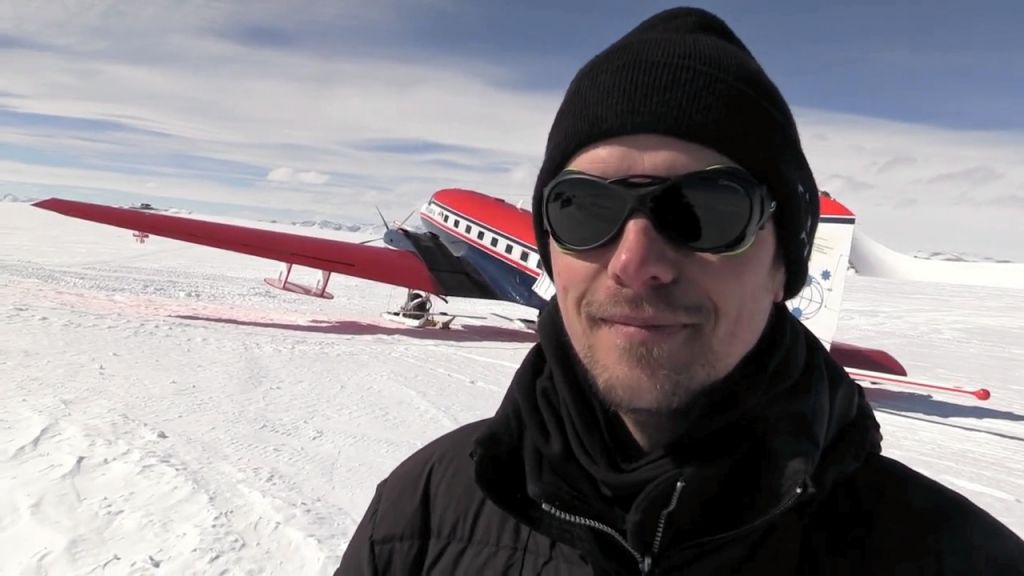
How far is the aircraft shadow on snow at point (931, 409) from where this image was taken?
8.19 m

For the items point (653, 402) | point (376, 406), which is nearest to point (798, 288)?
point (653, 402)

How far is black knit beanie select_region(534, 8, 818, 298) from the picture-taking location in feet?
5.14

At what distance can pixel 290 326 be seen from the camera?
11.6 meters

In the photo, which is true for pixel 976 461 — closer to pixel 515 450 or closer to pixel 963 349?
pixel 515 450

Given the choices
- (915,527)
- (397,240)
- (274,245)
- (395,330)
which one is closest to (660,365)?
(915,527)

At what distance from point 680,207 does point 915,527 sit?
87 cm

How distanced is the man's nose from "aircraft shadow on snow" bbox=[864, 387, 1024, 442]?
27.1 ft

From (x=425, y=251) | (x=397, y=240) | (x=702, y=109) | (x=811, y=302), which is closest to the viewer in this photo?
(x=702, y=109)

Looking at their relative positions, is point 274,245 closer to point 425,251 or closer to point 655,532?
point 425,251

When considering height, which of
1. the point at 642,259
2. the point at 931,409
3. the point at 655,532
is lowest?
the point at 931,409

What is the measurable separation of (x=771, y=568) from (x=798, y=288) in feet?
2.51

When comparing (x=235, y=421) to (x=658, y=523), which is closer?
(x=658, y=523)

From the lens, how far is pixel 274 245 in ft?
47.7

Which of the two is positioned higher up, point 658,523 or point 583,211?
point 583,211
